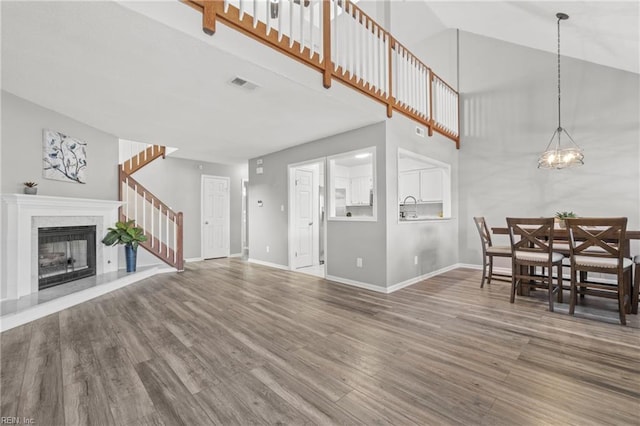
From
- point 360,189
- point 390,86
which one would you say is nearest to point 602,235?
→ point 390,86

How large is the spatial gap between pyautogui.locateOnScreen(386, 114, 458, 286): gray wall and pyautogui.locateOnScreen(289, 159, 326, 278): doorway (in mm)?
1587

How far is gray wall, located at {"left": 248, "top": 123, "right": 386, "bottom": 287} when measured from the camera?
13.2 feet

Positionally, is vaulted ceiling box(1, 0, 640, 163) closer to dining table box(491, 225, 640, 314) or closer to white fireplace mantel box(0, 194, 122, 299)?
white fireplace mantel box(0, 194, 122, 299)

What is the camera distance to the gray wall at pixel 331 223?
4.03 meters

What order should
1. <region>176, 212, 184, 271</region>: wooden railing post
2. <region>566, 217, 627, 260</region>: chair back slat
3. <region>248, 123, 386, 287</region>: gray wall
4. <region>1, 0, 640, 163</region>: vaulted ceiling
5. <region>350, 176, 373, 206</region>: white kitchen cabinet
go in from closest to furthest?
<region>1, 0, 640, 163</region>: vaulted ceiling, <region>566, 217, 627, 260</region>: chair back slat, <region>248, 123, 386, 287</region>: gray wall, <region>176, 212, 184, 271</region>: wooden railing post, <region>350, 176, 373, 206</region>: white kitchen cabinet

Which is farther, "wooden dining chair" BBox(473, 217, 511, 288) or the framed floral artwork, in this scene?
"wooden dining chair" BBox(473, 217, 511, 288)

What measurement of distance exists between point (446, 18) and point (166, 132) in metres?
5.84

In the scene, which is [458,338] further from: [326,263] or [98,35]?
[98,35]

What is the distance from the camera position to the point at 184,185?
670 cm

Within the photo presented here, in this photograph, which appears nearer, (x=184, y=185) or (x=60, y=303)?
(x=60, y=303)

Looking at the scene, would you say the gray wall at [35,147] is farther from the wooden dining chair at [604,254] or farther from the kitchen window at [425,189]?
the wooden dining chair at [604,254]

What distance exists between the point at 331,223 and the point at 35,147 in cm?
414

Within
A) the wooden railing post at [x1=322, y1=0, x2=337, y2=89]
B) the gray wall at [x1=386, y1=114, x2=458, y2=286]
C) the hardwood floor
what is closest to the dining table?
the hardwood floor

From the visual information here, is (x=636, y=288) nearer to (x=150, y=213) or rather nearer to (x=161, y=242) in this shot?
(x=161, y=242)
